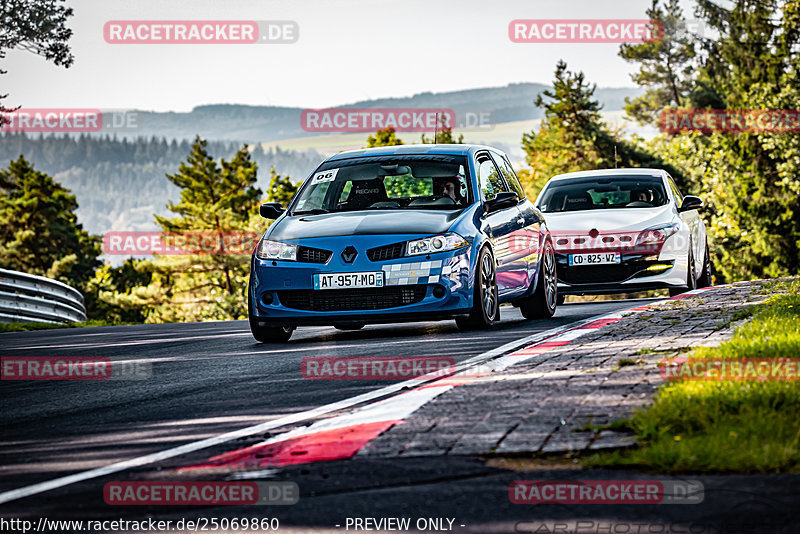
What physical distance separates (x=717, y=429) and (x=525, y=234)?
7.61 metres

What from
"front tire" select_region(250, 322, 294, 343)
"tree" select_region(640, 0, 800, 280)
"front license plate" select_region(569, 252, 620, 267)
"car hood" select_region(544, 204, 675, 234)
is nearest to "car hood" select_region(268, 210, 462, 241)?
"front tire" select_region(250, 322, 294, 343)

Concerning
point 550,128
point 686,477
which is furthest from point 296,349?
point 550,128

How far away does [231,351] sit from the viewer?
34.3 feet

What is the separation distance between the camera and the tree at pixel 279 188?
4104 inches

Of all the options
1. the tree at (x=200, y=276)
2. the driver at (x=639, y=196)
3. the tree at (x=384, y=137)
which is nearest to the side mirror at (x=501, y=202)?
the driver at (x=639, y=196)

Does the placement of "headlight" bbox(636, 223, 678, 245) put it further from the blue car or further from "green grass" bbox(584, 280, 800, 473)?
"green grass" bbox(584, 280, 800, 473)

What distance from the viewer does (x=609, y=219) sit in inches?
607

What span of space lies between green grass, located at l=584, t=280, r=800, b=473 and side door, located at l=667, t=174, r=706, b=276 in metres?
11.0

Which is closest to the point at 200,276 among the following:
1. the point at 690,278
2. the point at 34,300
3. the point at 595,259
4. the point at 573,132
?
A: the point at 573,132

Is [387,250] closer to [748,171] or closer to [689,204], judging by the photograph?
[689,204]

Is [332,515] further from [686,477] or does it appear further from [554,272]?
[554,272]

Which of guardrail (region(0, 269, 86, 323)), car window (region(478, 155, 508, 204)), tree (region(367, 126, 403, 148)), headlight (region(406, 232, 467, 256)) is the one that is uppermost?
tree (region(367, 126, 403, 148))

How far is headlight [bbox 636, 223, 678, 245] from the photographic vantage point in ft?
50.1

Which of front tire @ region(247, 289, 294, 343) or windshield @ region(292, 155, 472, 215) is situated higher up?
A: windshield @ region(292, 155, 472, 215)
